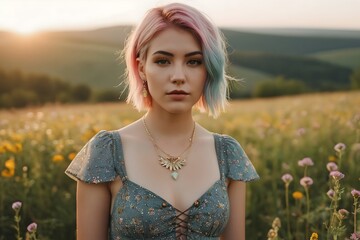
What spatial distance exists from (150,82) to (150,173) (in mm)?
397

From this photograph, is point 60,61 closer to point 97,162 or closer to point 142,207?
point 97,162

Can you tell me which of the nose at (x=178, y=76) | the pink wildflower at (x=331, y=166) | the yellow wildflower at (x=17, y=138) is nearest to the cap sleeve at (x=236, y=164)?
the nose at (x=178, y=76)

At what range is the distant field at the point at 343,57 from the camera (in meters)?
35.4

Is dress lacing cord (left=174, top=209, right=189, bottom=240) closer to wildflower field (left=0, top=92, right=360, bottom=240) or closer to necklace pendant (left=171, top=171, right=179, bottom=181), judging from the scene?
necklace pendant (left=171, top=171, right=179, bottom=181)

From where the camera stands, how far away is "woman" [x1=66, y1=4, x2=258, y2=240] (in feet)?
8.64

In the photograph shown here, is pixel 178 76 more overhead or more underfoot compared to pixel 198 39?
more underfoot

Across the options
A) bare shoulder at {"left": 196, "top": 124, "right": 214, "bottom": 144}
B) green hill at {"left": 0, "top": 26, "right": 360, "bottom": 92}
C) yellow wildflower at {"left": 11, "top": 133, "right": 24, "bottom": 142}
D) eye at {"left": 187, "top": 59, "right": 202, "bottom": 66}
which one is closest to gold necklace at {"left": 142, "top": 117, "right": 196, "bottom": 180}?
bare shoulder at {"left": 196, "top": 124, "right": 214, "bottom": 144}

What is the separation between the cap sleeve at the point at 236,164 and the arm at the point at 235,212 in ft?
0.13

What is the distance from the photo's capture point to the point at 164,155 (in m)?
2.77

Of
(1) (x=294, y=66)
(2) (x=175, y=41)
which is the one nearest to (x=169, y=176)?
(2) (x=175, y=41)

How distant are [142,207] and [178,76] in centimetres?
57

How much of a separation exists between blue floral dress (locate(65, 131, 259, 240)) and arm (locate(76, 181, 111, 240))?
0.15 ft

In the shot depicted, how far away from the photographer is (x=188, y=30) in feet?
8.68

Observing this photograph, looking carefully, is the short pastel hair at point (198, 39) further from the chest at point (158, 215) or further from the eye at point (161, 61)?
the chest at point (158, 215)
